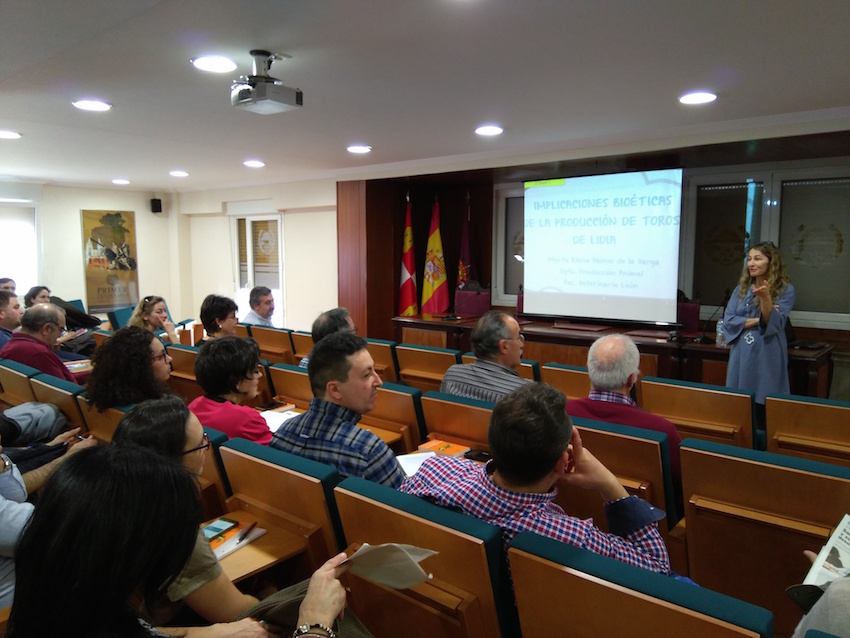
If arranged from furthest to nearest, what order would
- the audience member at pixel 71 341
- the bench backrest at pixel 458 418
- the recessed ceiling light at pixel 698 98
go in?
the audience member at pixel 71 341 < the recessed ceiling light at pixel 698 98 < the bench backrest at pixel 458 418

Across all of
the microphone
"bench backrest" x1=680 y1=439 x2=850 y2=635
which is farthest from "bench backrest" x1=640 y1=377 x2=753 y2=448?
the microphone

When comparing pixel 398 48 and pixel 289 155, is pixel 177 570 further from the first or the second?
pixel 289 155

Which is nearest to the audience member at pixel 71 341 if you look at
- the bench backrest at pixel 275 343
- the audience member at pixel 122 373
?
the bench backrest at pixel 275 343

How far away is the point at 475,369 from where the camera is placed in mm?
2996

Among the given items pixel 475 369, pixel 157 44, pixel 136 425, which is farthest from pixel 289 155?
pixel 136 425

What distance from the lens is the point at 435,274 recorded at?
735cm

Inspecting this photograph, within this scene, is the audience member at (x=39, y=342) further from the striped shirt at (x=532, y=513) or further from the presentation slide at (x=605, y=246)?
the presentation slide at (x=605, y=246)

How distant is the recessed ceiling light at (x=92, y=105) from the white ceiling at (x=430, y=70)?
0.10m

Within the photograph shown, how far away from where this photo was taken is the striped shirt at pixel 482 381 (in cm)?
288

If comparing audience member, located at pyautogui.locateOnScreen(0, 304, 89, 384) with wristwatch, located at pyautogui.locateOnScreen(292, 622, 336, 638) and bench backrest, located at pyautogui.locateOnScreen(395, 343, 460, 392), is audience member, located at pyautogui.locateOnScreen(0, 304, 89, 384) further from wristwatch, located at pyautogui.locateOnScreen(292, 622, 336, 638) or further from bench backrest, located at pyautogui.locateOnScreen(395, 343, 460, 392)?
wristwatch, located at pyautogui.locateOnScreen(292, 622, 336, 638)

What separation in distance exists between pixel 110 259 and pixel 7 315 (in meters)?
4.93

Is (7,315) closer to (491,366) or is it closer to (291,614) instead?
(491,366)

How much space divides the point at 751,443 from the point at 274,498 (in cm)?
227

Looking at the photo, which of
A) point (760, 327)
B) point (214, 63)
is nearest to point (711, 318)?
point (760, 327)
